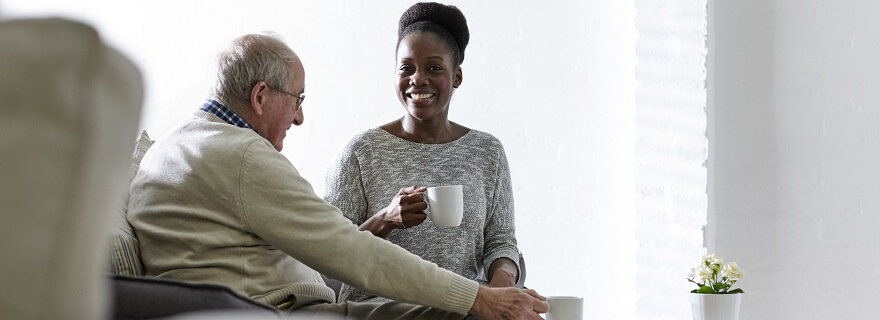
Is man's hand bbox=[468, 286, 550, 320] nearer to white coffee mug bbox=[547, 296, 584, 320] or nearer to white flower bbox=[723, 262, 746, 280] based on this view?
white coffee mug bbox=[547, 296, 584, 320]

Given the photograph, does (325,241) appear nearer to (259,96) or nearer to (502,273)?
(259,96)

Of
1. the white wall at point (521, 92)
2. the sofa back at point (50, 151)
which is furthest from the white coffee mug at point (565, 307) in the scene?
the white wall at point (521, 92)

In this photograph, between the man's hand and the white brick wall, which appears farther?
the white brick wall

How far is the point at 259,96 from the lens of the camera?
2059 millimetres

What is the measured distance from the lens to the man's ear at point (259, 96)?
6.73ft

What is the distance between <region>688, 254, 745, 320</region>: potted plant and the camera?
2.21 metres

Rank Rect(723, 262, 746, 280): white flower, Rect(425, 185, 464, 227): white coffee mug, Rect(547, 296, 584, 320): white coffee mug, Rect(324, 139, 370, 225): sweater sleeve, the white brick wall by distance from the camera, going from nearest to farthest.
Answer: Rect(547, 296, 584, 320): white coffee mug < Rect(425, 185, 464, 227): white coffee mug < Rect(723, 262, 746, 280): white flower < Rect(324, 139, 370, 225): sweater sleeve < the white brick wall

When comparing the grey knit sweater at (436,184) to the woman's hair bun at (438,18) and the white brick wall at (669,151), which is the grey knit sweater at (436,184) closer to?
the woman's hair bun at (438,18)

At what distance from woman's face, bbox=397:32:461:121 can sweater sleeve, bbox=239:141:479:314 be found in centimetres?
89

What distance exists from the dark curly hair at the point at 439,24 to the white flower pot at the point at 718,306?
94 centimetres

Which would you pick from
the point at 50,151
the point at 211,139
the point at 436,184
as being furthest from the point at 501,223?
the point at 50,151

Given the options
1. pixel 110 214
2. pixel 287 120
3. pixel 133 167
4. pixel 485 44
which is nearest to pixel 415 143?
pixel 287 120

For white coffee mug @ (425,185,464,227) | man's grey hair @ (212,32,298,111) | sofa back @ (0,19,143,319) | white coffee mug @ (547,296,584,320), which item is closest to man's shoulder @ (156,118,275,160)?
man's grey hair @ (212,32,298,111)

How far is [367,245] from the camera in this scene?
1.79 m
